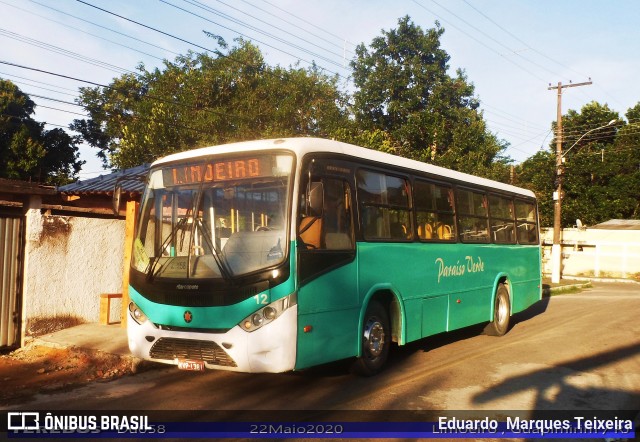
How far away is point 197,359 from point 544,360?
5.57 meters

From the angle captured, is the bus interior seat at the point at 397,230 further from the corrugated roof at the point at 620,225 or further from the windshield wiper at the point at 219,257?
the corrugated roof at the point at 620,225

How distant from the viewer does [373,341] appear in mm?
7605

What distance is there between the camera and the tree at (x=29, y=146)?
115 ft

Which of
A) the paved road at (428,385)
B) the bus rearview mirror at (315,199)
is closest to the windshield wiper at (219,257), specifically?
the bus rearview mirror at (315,199)

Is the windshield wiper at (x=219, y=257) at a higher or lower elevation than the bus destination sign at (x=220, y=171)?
lower

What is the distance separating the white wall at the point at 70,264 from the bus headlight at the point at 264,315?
5.47 m

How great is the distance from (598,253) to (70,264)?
34593 millimetres

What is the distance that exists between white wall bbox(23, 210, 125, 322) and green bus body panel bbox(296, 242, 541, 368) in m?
5.82

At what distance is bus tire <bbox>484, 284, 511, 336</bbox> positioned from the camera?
1147 centimetres

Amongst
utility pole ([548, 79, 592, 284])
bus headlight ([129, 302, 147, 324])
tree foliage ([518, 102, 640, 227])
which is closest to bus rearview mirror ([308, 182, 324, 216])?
bus headlight ([129, 302, 147, 324])

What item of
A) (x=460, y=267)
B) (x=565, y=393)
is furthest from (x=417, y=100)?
(x=565, y=393)

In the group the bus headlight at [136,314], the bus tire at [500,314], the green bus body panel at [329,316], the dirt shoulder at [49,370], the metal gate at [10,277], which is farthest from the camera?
the bus tire at [500,314]

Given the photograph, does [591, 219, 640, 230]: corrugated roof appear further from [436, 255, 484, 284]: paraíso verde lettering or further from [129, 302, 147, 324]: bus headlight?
[129, 302, 147, 324]: bus headlight

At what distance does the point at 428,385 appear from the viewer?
7266 mm
